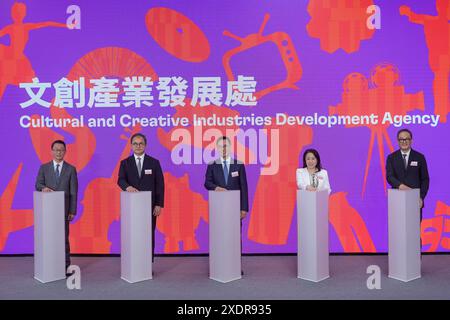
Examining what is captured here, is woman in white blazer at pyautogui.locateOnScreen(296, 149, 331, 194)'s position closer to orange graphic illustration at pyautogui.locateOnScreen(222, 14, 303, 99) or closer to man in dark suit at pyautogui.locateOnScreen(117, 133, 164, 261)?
orange graphic illustration at pyautogui.locateOnScreen(222, 14, 303, 99)

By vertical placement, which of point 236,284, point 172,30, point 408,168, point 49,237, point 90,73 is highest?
point 172,30

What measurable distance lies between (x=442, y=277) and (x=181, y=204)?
9.67 feet

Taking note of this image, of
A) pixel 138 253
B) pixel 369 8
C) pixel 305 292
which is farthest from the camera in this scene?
pixel 369 8

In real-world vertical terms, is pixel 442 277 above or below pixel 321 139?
below

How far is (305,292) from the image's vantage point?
3.82m

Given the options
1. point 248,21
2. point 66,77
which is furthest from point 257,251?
point 66,77

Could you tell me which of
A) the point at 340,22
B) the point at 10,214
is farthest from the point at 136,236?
the point at 340,22

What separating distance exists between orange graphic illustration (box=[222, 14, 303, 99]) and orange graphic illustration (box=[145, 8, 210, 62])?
0.37m

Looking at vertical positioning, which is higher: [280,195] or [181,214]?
[280,195]

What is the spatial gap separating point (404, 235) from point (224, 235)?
1713mm

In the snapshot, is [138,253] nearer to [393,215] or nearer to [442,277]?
[393,215]

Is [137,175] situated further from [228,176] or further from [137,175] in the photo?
[228,176]

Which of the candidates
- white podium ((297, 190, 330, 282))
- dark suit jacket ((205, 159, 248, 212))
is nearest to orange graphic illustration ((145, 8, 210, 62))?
dark suit jacket ((205, 159, 248, 212))

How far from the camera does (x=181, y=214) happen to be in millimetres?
5441
